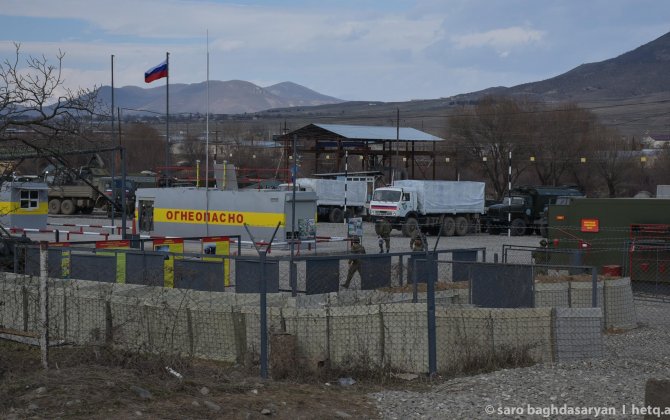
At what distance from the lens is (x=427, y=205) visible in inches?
1750

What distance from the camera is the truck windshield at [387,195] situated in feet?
145

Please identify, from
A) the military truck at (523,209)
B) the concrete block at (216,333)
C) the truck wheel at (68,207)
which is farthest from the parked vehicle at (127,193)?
the concrete block at (216,333)

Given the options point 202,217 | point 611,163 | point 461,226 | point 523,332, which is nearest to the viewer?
point 523,332

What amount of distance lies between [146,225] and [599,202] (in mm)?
18854

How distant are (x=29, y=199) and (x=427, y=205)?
18761 mm

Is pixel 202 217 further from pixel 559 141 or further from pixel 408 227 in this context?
pixel 559 141

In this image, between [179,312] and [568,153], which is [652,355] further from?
[568,153]

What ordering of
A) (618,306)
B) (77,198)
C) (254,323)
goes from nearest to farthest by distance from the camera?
1. (254,323)
2. (618,306)
3. (77,198)

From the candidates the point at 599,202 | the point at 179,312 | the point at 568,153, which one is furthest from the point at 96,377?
the point at 568,153

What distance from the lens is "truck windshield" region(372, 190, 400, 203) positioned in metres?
44.3

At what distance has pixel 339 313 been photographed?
446 inches

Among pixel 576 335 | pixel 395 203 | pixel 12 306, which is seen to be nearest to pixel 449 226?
pixel 395 203

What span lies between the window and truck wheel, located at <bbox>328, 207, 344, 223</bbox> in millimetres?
17856

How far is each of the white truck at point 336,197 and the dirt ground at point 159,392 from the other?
40524mm
